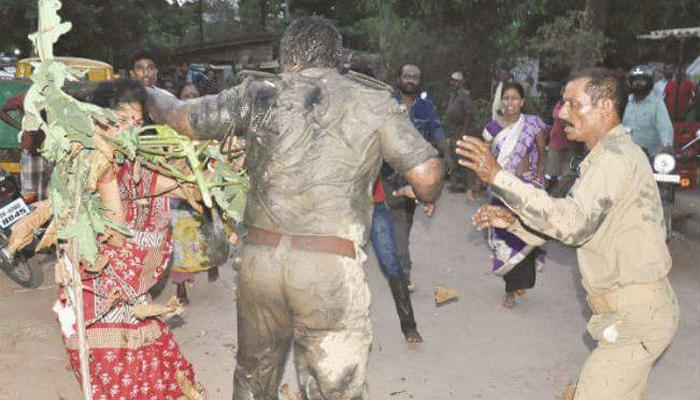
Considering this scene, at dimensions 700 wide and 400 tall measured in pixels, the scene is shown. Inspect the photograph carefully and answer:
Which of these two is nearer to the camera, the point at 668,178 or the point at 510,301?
the point at 510,301

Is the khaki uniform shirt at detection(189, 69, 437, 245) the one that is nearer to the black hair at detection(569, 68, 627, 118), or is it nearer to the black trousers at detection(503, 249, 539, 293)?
the black hair at detection(569, 68, 627, 118)

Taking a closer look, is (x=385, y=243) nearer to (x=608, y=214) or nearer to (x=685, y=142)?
(x=608, y=214)

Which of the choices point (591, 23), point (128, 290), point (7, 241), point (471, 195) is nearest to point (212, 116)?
point (128, 290)

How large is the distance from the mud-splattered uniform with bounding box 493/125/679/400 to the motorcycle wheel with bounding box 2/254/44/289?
4.96m

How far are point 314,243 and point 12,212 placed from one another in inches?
179

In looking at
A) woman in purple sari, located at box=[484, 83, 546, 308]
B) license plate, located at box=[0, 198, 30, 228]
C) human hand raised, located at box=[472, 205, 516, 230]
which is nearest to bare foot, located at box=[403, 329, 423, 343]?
A: woman in purple sari, located at box=[484, 83, 546, 308]

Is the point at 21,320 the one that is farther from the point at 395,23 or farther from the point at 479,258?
Result: the point at 395,23

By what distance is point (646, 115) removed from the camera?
7844 millimetres

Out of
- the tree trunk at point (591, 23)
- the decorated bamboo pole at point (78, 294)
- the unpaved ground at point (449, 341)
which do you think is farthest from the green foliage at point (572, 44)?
the decorated bamboo pole at point (78, 294)

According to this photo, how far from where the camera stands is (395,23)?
56.4ft

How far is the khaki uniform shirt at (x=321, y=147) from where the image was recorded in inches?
110

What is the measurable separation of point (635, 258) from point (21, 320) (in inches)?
185

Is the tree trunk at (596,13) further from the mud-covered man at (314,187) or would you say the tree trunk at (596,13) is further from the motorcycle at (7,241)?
the mud-covered man at (314,187)

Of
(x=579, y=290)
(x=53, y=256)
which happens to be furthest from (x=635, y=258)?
(x=53, y=256)
